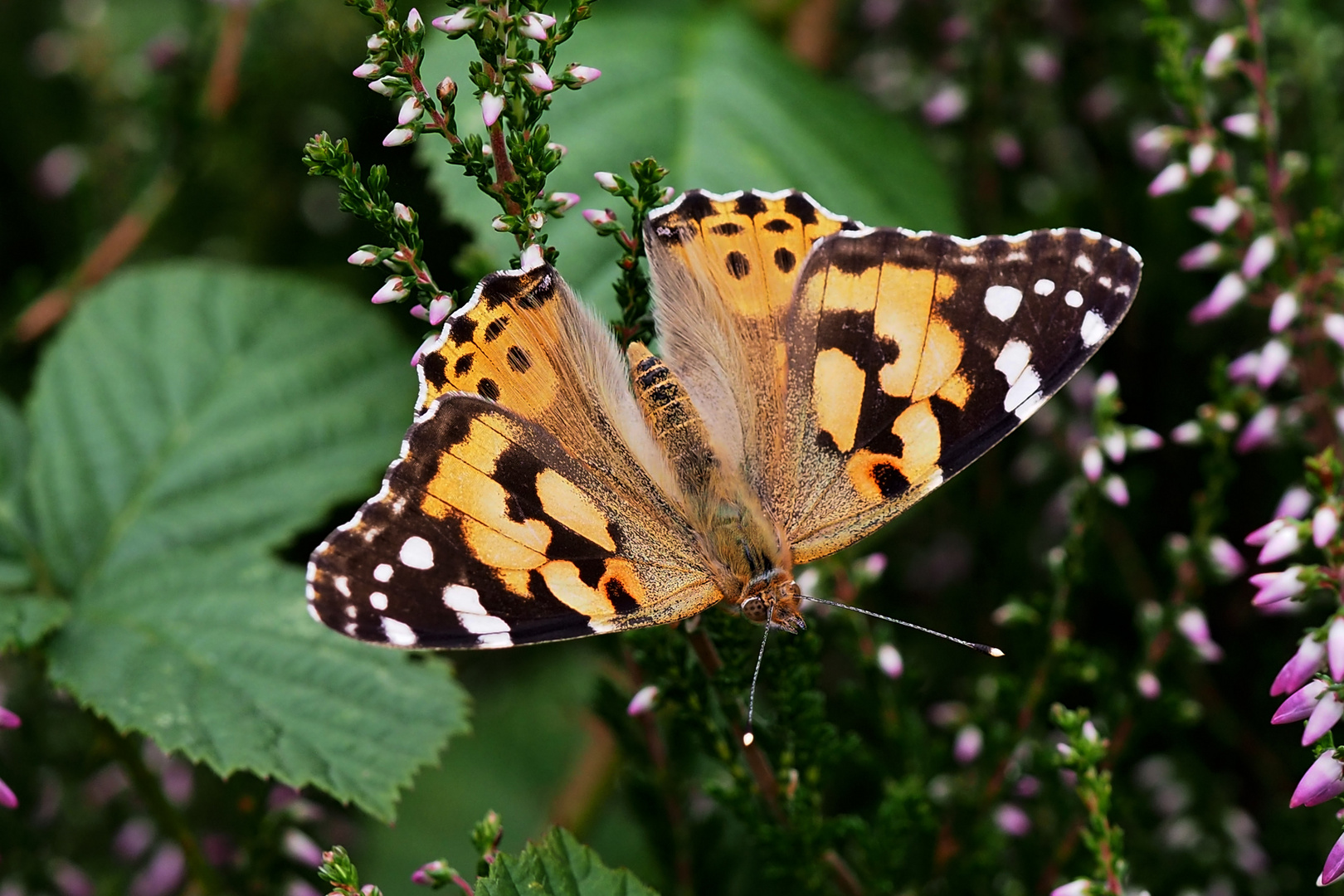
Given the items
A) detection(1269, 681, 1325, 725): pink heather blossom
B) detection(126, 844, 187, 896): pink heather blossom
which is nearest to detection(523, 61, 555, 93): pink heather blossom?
detection(1269, 681, 1325, 725): pink heather blossom

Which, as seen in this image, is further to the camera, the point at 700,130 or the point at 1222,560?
the point at 700,130

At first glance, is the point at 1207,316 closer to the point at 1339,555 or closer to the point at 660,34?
the point at 1339,555

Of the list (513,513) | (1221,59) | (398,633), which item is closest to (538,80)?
(513,513)

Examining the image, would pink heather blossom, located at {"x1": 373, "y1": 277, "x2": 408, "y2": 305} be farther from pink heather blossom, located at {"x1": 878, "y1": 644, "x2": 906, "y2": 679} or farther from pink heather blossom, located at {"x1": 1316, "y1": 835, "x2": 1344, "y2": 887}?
pink heather blossom, located at {"x1": 1316, "y1": 835, "x2": 1344, "y2": 887}

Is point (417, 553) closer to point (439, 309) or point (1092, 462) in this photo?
point (439, 309)

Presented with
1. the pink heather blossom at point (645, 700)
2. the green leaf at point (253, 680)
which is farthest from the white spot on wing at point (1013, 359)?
the green leaf at point (253, 680)

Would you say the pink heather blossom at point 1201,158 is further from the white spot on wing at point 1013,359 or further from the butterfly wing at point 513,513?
the butterfly wing at point 513,513

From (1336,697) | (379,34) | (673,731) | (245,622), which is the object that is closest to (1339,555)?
(1336,697)
